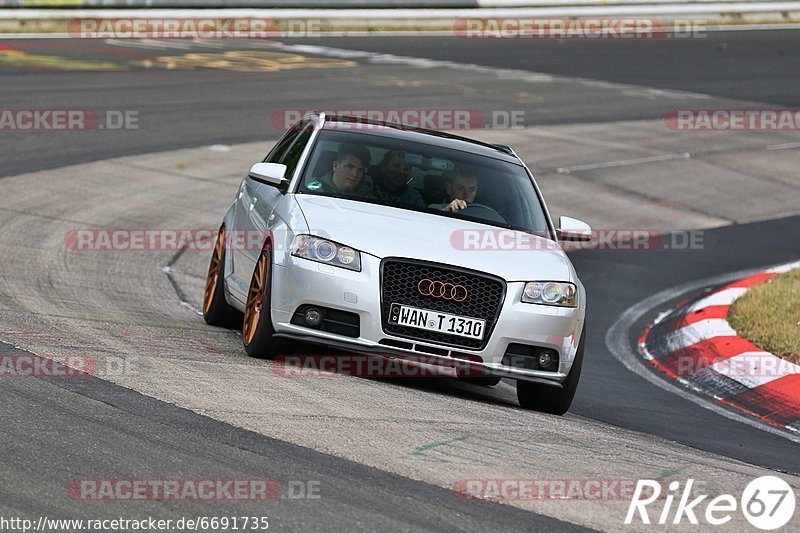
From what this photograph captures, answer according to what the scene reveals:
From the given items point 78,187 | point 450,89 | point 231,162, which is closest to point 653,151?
point 450,89

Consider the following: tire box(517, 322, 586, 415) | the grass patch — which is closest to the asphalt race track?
tire box(517, 322, 586, 415)

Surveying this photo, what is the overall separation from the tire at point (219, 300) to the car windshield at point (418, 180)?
1.16 meters

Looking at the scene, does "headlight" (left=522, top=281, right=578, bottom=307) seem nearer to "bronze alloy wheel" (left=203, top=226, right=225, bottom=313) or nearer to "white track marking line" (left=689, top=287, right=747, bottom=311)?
"bronze alloy wheel" (left=203, top=226, right=225, bottom=313)

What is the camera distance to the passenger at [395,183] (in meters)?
8.94

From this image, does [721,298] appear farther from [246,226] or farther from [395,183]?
[246,226]

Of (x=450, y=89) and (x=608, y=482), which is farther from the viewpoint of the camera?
(x=450, y=89)

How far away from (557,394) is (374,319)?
1283 millimetres

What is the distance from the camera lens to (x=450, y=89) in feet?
80.6

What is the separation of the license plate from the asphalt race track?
0.40 meters

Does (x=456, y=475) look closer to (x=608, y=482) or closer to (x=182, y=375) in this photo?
(x=608, y=482)

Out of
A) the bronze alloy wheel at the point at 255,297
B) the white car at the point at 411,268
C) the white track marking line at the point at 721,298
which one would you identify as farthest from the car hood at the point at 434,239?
the white track marking line at the point at 721,298

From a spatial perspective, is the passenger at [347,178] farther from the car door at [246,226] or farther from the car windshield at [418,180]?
the car door at [246,226]

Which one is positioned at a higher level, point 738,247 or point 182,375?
point 182,375

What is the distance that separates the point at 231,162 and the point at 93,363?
10.9 m
